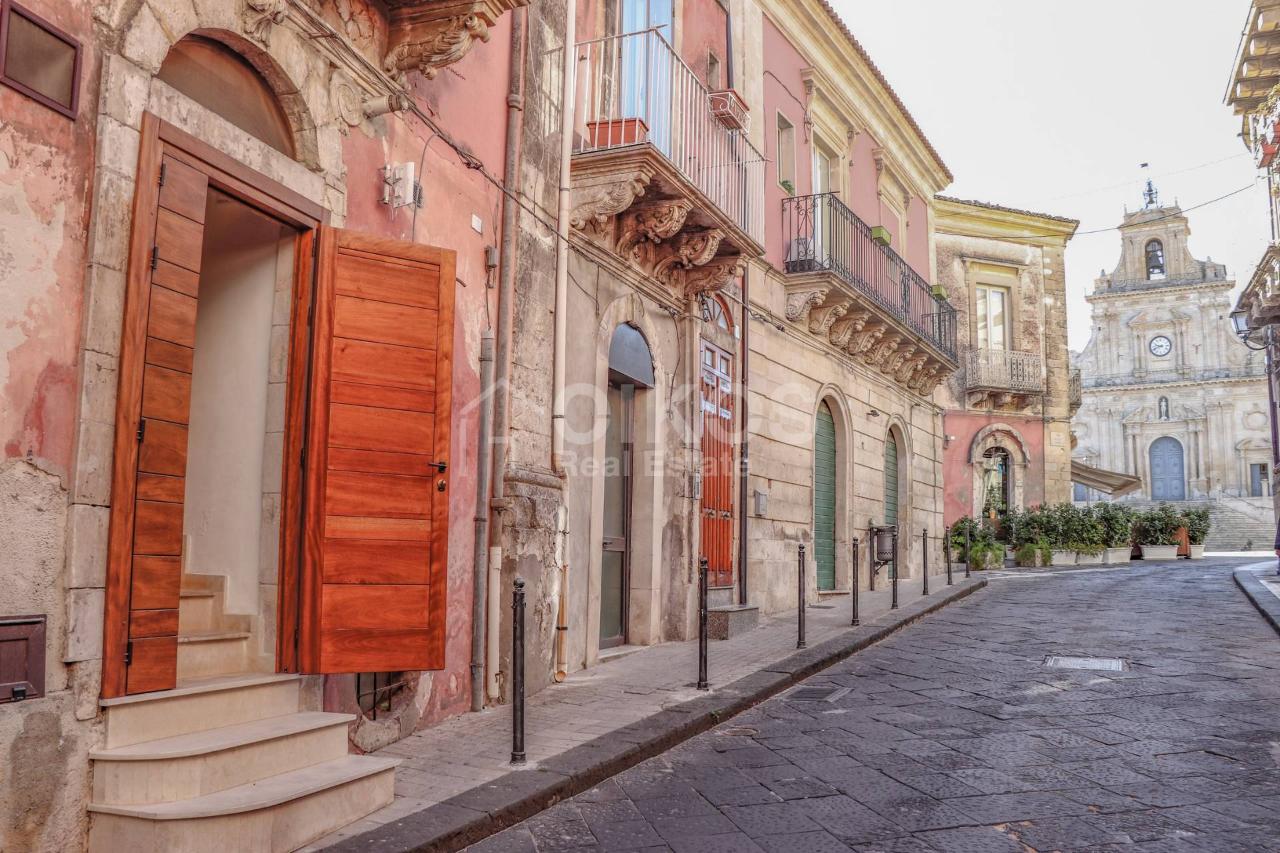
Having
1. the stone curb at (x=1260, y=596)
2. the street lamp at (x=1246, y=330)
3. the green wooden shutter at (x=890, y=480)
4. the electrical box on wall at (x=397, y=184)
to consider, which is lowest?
the stone curb at (x=1260, y=596)

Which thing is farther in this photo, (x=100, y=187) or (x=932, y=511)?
(x=932, y=511)

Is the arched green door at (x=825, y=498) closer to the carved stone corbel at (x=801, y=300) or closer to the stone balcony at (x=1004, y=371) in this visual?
the carved stone corbel at (x=801, y=300)

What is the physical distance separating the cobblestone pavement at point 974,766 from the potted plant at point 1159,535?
19994mm

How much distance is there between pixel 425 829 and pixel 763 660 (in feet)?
16.4

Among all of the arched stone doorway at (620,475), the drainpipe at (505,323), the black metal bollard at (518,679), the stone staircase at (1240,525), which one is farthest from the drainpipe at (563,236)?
the stone staircase at (1240,525)

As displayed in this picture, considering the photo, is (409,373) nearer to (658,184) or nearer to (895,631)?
(658,184)

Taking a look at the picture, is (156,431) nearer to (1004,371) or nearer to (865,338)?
(865,338)

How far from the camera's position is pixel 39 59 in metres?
3.89

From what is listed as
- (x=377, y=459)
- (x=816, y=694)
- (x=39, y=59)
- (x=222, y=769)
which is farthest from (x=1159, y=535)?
(x=39, y=59)

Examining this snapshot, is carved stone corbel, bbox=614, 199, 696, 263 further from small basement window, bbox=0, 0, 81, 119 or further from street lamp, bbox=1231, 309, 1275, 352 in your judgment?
street lamp, bbox=1231, 309, 1275, 352

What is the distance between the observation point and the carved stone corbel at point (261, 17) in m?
5.08

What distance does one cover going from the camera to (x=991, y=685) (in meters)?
7.85

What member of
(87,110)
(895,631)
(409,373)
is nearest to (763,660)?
(895,631)

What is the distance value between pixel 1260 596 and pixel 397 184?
12728mm
